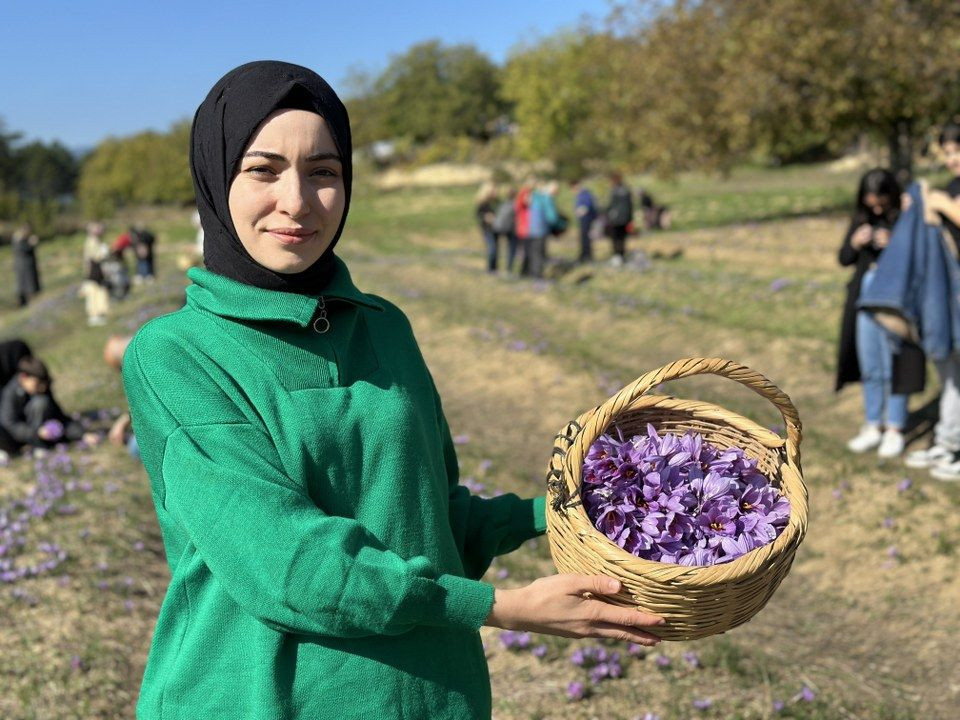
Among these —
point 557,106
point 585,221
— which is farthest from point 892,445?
point 557,106

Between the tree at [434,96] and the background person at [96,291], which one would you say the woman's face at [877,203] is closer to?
the background person at [96,291]

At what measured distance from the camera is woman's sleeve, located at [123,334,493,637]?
173cm

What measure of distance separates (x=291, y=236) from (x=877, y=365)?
24.2 ft

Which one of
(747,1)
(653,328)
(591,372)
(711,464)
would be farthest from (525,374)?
(747,1)

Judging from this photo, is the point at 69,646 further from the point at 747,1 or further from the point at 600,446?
the point at 747,1

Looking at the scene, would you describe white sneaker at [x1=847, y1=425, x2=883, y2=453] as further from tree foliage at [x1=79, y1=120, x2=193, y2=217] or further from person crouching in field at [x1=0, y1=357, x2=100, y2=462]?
tree foliage at [x1=79, y1=120, x2=193, y2=217]

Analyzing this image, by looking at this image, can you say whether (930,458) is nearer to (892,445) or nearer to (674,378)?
(892,445)

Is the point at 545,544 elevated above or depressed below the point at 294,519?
below

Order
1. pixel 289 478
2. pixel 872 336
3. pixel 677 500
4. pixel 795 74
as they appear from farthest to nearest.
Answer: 1. pixel 795 74
2. pixel 872 336
3. pixel 677 500
4. pixel 289 478

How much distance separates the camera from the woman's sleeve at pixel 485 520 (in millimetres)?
2410

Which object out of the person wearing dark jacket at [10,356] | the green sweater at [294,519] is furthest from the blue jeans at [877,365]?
the person wearing dark jacket at [10,356]

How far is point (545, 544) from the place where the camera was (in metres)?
7.00

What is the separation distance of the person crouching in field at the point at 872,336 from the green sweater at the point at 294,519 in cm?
688

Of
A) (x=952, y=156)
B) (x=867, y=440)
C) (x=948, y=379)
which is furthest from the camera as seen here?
(x=867, y=440)
